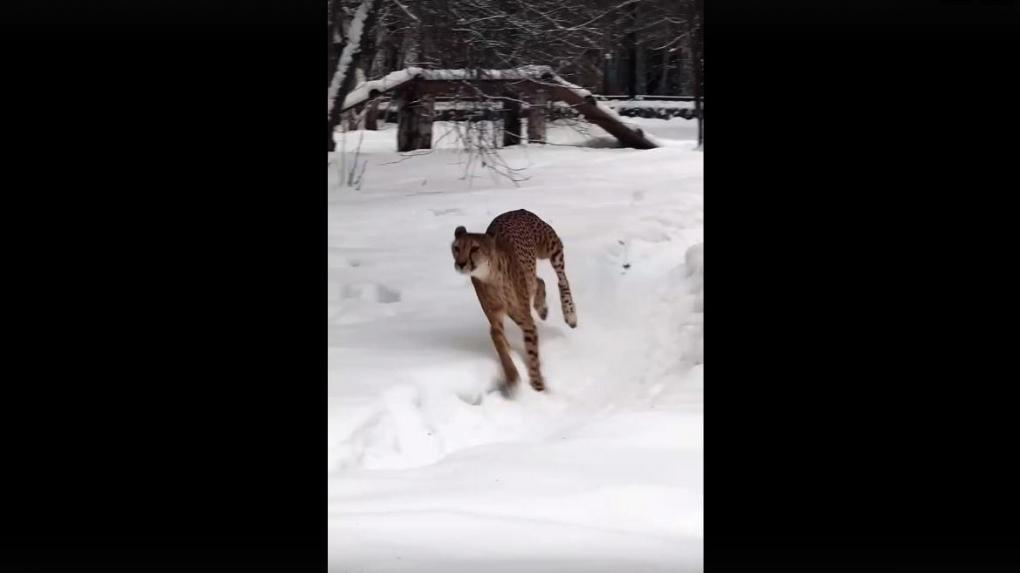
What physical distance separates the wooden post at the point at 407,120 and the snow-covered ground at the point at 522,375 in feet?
0.23

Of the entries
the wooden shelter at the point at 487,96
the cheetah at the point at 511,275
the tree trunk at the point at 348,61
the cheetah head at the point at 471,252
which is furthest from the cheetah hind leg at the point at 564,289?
the tree trunk at the point at 348,61

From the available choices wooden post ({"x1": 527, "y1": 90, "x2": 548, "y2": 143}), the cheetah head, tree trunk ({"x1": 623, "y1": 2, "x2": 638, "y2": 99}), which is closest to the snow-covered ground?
wooden post ({"x1": 527, "y1": 90, "x2": 548, "y2": 143})

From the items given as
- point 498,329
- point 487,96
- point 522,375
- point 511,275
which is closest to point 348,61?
point 487,96

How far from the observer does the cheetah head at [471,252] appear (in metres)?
4.75

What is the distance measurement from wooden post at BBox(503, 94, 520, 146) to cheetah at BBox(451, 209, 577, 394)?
0.46m

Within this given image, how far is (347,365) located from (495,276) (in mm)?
844

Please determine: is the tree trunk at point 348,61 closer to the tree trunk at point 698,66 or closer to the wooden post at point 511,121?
the wooden post at point 511,121

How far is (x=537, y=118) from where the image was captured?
5.02m

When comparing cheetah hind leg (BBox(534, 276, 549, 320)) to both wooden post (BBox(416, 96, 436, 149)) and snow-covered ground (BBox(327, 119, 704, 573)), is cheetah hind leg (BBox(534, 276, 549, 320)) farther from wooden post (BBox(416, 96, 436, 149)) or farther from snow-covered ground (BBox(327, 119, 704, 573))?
wooden post (BBox(416, 96, 436, 149))

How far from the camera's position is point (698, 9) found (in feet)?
16.6

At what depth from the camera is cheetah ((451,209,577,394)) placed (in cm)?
488
